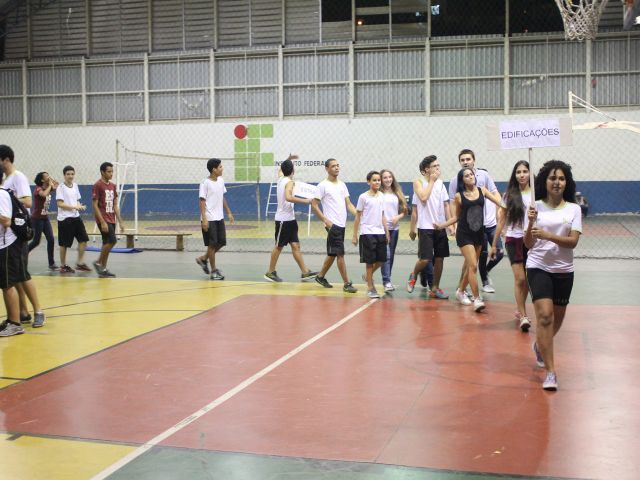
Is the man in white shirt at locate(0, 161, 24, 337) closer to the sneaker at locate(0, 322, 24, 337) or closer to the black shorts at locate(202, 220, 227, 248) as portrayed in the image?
the sneaker at locate(0, 322, 24, 337)

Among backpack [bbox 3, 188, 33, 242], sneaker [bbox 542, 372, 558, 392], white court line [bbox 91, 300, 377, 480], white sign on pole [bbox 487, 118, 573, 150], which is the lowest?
white court line [bbox 91, 300, 377, 480]

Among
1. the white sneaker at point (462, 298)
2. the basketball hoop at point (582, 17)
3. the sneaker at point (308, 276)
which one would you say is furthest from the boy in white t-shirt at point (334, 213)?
the basketball hoop at point (582, 17)

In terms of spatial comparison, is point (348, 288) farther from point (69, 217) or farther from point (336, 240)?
point (69, 217)

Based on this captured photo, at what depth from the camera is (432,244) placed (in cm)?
968

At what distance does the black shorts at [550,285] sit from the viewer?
215 inches

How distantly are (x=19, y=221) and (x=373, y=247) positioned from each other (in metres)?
4.31

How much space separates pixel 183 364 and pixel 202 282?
16.8 feet

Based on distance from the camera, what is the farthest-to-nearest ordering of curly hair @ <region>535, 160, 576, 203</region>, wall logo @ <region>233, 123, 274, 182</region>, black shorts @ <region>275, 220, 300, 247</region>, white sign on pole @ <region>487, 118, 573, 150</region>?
1. wall logo @ <region>233, 123, 274, 182</region>
2. black shorts @ <region>275, 220, 300, 247</region>
3. white sign on pole @ <region>487, 118, 573, 150</region>
4. curly hair @ <region>535, 160, 576, 203</region>

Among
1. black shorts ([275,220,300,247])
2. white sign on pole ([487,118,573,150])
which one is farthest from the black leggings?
white sign on pole ([487,118,573,150])

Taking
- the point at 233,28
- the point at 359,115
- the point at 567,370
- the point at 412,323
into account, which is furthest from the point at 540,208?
the point at 233,28

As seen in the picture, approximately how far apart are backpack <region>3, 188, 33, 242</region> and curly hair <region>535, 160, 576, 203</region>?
16.1ft

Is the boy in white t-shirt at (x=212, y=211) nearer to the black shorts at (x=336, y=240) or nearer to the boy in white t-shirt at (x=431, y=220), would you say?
the black shorts at (x=336, y=240)

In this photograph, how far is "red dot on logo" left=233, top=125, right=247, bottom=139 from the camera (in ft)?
95.2

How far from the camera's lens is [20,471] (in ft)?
13.2
